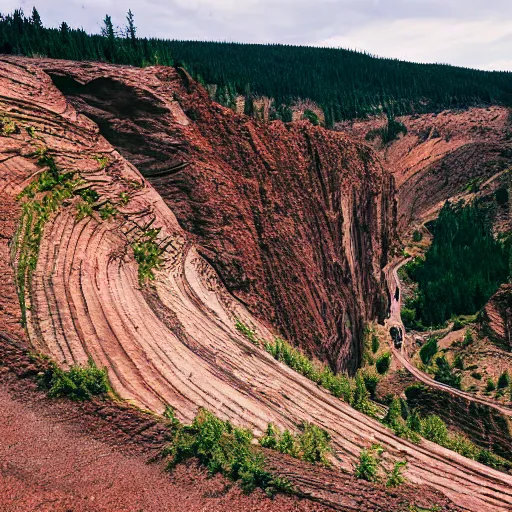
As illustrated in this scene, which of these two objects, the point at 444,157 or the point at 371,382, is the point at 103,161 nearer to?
the point at 371,382

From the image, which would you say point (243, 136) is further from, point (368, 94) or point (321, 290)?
point (368, 94)

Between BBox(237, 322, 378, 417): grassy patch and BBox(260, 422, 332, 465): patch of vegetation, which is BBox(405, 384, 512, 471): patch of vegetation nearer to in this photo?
BBox(237, 322, 378, 417): grassy patch

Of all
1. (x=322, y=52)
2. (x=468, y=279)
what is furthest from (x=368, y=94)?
(x=468, y=279)

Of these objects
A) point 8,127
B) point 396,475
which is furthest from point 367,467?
point 8,127

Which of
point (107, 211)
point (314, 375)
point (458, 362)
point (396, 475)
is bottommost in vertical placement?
point (458, 362)

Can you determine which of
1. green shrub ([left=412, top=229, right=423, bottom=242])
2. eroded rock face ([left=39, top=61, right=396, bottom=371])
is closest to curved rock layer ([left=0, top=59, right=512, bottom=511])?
eroded rock face ([left=39, top=61, right=396, bottom=371])
